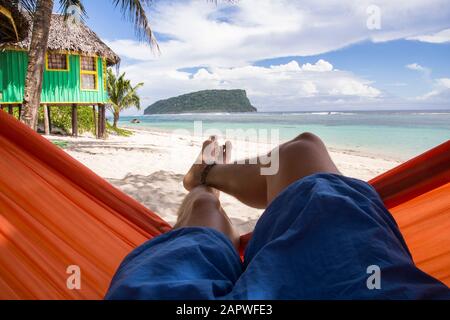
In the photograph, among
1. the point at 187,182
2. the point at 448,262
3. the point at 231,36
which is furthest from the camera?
the point at 231,36

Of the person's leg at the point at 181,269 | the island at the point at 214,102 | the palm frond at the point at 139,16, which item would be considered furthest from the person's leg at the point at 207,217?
the island at the point at 214,102

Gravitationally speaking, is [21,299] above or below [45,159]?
below

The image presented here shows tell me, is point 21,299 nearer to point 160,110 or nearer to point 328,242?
point 328,242

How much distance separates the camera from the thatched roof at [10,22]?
3792 mm

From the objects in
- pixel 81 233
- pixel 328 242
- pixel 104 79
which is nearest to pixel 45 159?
pixel 81 233

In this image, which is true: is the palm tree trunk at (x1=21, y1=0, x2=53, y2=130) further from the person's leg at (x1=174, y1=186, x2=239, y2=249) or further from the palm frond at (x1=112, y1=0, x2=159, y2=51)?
the person's leg at (x1=174, y1=186, x2=239, y2=249)

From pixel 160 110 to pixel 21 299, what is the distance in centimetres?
4085

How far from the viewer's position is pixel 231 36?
1064 inches

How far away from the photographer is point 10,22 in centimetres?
406

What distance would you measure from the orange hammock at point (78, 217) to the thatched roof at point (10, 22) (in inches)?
136

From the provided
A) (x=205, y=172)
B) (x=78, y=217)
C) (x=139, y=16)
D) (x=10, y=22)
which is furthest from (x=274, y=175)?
(x=139, y=16)

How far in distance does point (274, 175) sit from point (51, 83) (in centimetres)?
734

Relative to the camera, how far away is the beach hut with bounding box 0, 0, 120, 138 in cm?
→ 652

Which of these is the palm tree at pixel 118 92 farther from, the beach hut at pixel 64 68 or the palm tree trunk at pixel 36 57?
the palm tree trunk at pixel 36 57
